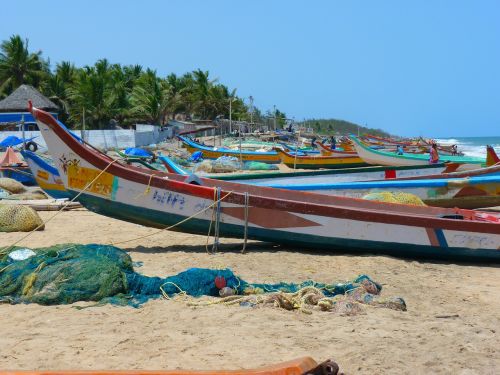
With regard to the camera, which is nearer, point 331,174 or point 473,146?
point 331,174

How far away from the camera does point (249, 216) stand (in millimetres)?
7594

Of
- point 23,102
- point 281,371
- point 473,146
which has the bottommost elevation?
point 473,146

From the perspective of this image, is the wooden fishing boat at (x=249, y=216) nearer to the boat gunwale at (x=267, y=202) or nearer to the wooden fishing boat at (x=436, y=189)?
the boat gunwale at (x=267, y=202)

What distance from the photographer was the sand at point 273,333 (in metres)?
3.78

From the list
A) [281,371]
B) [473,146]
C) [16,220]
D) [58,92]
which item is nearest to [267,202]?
[16,220]

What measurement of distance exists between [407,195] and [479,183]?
1734 millimetres

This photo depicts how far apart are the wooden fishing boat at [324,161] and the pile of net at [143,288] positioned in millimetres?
20811

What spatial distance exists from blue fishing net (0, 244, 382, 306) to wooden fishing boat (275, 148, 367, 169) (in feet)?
68.3

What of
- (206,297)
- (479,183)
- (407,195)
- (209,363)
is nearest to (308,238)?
(206,297)

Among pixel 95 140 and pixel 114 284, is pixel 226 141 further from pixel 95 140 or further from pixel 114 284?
pixel 114 284

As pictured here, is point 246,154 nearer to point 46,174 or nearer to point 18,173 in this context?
point 18,173

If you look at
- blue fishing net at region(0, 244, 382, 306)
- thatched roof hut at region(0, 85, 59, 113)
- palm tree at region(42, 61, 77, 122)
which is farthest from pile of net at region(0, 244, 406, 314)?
palm tree at region(42, 61, 77, 122)

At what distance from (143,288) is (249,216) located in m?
2.35

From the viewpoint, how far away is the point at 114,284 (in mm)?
A: 5457
